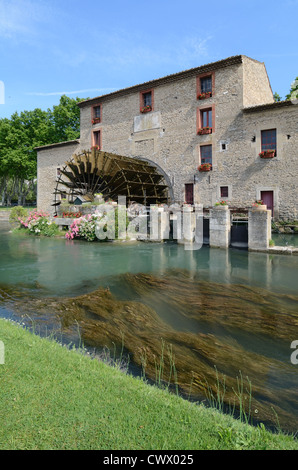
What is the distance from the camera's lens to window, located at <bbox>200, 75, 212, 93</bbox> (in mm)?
19438

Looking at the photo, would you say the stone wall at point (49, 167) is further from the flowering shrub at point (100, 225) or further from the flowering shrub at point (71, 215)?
the flowering shrub at point (100, 225)

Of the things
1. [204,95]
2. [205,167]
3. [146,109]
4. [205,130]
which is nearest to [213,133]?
[205,130]

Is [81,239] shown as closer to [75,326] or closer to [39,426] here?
[75,326]

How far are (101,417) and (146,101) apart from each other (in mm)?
22995

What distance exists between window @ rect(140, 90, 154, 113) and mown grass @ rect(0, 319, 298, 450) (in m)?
21.5

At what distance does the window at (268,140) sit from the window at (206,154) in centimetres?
321

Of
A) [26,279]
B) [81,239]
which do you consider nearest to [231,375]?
[26,279]

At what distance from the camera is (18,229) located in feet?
65.1

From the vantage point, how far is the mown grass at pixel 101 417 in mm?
1994

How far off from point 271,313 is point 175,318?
1.68m

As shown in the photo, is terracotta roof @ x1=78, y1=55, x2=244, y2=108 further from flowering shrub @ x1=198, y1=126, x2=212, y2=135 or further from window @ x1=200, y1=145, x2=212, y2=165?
window @ x1=200, y1=145, x2=212, y2=165

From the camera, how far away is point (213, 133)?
62.5 feet

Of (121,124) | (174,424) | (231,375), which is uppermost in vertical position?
(121,124)

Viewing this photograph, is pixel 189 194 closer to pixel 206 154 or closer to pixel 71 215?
pixel 206 154
